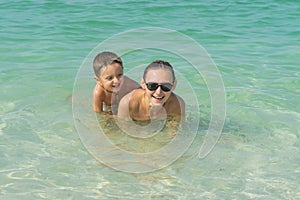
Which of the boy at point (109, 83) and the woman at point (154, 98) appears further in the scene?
the boy at point (109, 83)

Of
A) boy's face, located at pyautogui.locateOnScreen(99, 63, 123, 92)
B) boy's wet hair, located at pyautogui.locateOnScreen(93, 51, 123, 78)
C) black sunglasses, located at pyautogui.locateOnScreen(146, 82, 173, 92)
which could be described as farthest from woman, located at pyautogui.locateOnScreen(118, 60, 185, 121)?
boy's wet hair, located at pyautogui.locateOnScreen(93, 51, 123, 78)

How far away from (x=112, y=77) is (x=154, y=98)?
2.45 feet

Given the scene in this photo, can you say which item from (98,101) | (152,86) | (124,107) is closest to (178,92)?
(98,101)

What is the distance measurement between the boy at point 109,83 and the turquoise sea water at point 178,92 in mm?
399

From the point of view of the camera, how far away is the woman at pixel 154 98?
4.21 metres

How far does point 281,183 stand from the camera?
12.3ft

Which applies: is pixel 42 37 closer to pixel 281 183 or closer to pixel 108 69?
pixel 108 69

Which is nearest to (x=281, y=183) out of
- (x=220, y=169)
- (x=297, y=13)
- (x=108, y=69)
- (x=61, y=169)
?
(x=220, y=169)

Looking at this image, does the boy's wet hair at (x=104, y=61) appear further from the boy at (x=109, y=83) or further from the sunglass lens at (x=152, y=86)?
the sunglass lens at (x=152, y=86)

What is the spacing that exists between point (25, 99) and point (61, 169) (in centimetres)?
198

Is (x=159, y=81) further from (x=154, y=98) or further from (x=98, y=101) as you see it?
(x=98, y=101)

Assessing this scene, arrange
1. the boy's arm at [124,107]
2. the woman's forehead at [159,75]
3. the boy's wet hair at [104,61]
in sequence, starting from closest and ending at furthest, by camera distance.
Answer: the woman's forehead at [159,75], the boy's arm at [124,107], the boy's wet hair at [104,61]

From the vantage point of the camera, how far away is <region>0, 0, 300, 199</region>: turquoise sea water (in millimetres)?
3734

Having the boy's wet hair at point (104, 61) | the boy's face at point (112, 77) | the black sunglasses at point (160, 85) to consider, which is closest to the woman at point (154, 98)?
the black sunglasses at point (160, 85)
